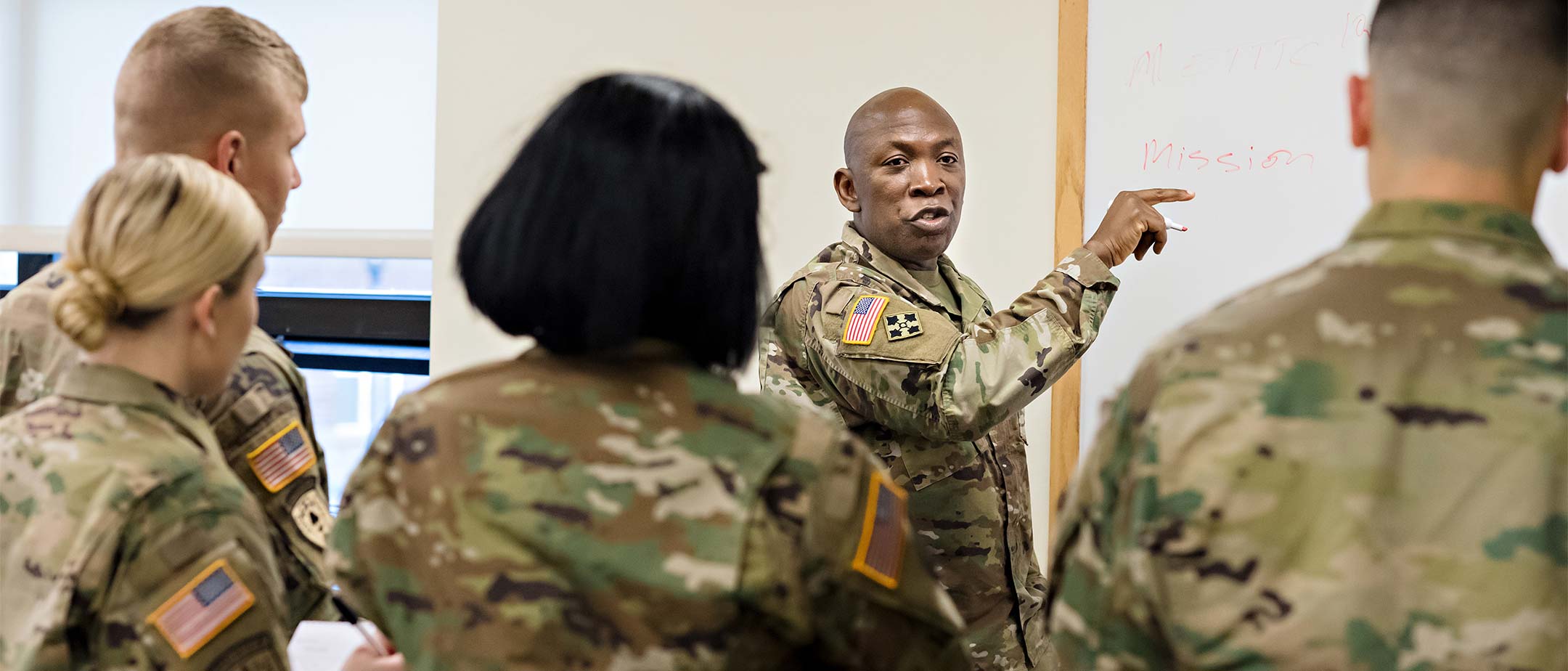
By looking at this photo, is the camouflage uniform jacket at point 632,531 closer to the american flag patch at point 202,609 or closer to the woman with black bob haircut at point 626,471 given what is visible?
the woman with black bob haircut at point 626,471

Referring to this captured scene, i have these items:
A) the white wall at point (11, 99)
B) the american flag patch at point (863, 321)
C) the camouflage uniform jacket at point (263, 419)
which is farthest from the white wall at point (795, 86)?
the white wall at point (11, 99)

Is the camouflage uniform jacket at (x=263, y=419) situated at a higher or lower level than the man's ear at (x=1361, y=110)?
lower

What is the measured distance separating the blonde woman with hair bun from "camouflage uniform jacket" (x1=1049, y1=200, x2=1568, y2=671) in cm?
74

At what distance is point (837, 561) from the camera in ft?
2.99

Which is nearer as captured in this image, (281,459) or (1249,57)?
(281,459)

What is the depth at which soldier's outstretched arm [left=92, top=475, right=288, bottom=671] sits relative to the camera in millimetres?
1039

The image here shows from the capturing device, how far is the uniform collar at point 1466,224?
0.89m

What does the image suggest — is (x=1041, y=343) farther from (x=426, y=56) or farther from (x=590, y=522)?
(x=426, y=56)

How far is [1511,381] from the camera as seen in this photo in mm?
843

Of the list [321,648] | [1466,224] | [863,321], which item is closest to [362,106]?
[321,648]

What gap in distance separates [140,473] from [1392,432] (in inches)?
38.9

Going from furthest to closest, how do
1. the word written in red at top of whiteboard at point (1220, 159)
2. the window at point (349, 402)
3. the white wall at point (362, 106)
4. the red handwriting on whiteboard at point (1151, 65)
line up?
the window at point (349, 402)
the white wall at point (362, 106)
the red handwriting on whiteboard at point (1151, 65)
the word written in red at top of whiteboard at point (1220, 159)

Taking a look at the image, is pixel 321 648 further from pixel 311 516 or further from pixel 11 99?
pixel 11 99

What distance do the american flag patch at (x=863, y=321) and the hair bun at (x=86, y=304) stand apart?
3.14 ft
